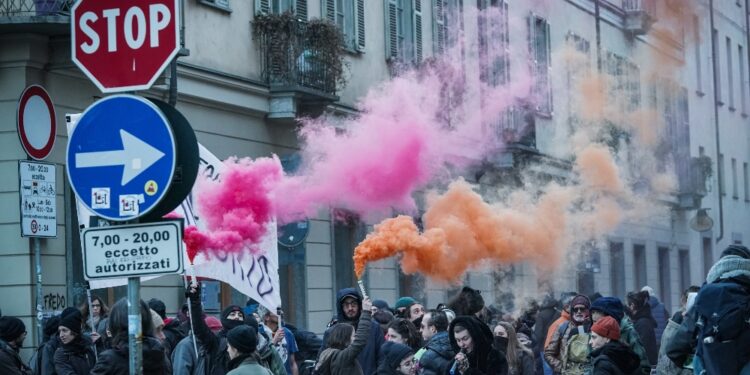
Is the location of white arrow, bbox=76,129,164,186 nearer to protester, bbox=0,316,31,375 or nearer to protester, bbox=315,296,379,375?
protester, bbox=0,316,31,375

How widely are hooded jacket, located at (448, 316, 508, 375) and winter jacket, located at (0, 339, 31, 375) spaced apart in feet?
10.3

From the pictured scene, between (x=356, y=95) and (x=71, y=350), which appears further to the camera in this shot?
(x=356, y=95)

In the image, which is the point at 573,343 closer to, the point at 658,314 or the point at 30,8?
the point at 30,8

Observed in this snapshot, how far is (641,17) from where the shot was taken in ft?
110

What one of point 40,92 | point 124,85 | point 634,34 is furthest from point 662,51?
point 124,85

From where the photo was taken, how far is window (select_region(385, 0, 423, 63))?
2625cm

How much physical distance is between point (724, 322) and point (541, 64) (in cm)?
2145

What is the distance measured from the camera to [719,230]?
48.8m

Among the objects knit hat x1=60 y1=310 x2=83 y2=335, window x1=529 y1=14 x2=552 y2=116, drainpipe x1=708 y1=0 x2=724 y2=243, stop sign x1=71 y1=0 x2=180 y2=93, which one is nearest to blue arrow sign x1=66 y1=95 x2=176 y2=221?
stop sign x1=71 y1=0 x2=180 y2=93

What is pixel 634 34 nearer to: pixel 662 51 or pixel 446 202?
pixel 662 51

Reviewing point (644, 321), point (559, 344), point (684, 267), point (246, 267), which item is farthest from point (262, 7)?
point (684, 267)

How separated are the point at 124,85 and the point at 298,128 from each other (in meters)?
14.2

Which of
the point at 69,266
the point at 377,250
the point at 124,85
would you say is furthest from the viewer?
the point at 69,266

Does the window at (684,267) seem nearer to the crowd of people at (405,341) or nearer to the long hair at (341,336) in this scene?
the crowd of people at (405,341)
